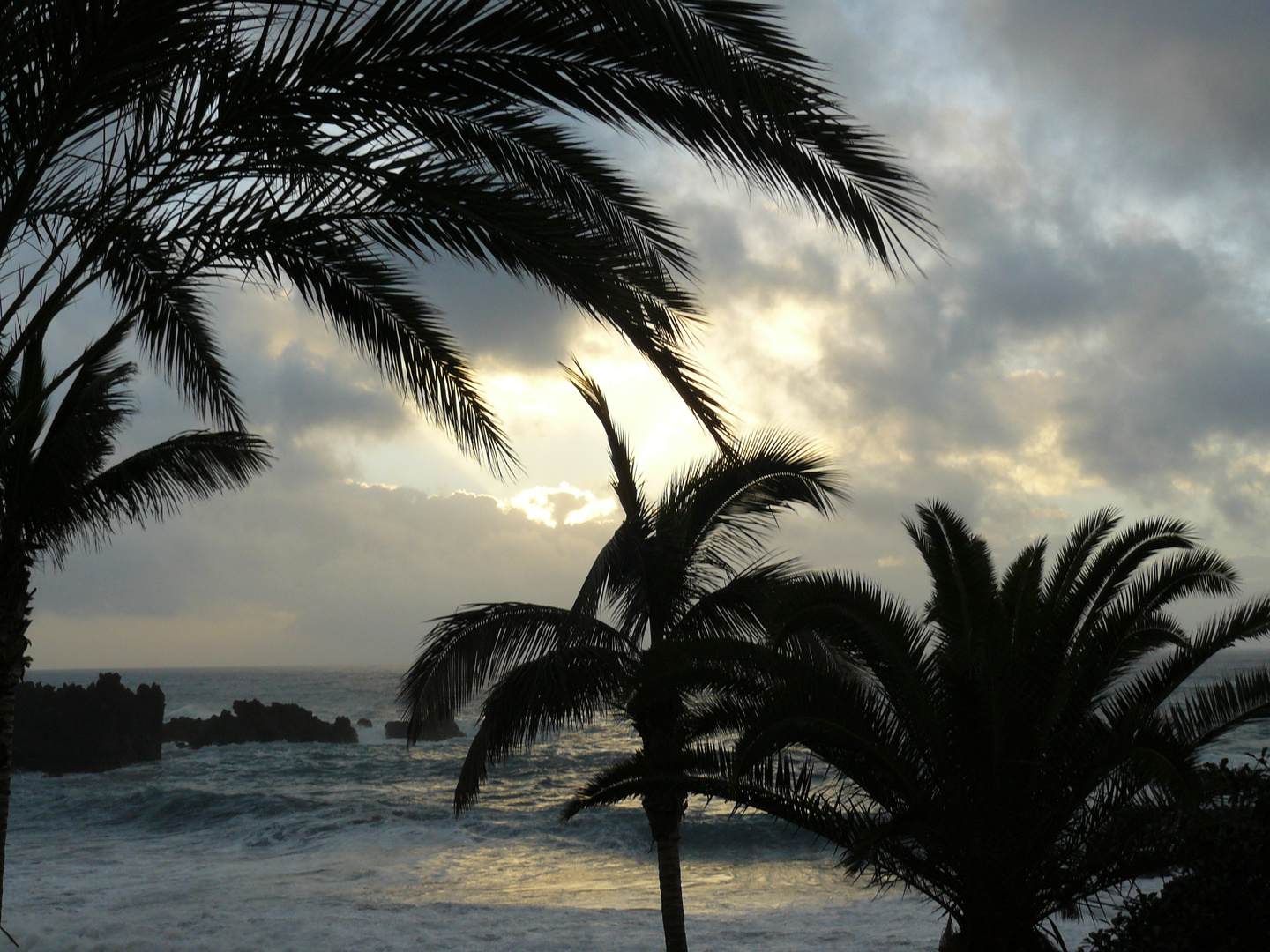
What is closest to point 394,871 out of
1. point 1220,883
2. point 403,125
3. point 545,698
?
point 545,698


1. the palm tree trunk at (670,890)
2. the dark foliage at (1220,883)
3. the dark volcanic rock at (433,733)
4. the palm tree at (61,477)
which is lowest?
the dark volcanic rock at (433,733)

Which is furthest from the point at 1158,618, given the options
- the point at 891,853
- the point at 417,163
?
the point at 417,163

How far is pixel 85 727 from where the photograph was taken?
4162cm

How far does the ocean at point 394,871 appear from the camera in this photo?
15.3 m

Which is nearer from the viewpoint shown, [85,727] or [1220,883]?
[1220,883]

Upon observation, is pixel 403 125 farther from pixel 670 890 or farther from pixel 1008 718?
pixel 670 890

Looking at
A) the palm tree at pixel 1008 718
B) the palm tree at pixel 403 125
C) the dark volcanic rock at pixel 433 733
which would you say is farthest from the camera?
the dark volcanic rock at pixel 433 733

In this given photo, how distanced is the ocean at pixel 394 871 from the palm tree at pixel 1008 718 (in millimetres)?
4215

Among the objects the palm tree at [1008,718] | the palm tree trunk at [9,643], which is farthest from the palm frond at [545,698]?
the palm tree trunk at [9,643]

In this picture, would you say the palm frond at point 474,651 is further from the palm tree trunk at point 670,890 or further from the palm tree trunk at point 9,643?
the palm tree trunk at point 9,643

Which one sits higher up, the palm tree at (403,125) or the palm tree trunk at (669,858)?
the palm tree at (403,125)

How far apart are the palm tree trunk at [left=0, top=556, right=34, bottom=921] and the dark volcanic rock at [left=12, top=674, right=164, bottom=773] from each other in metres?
37.7

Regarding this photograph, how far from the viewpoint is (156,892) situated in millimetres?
19141

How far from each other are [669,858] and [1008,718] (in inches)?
162
